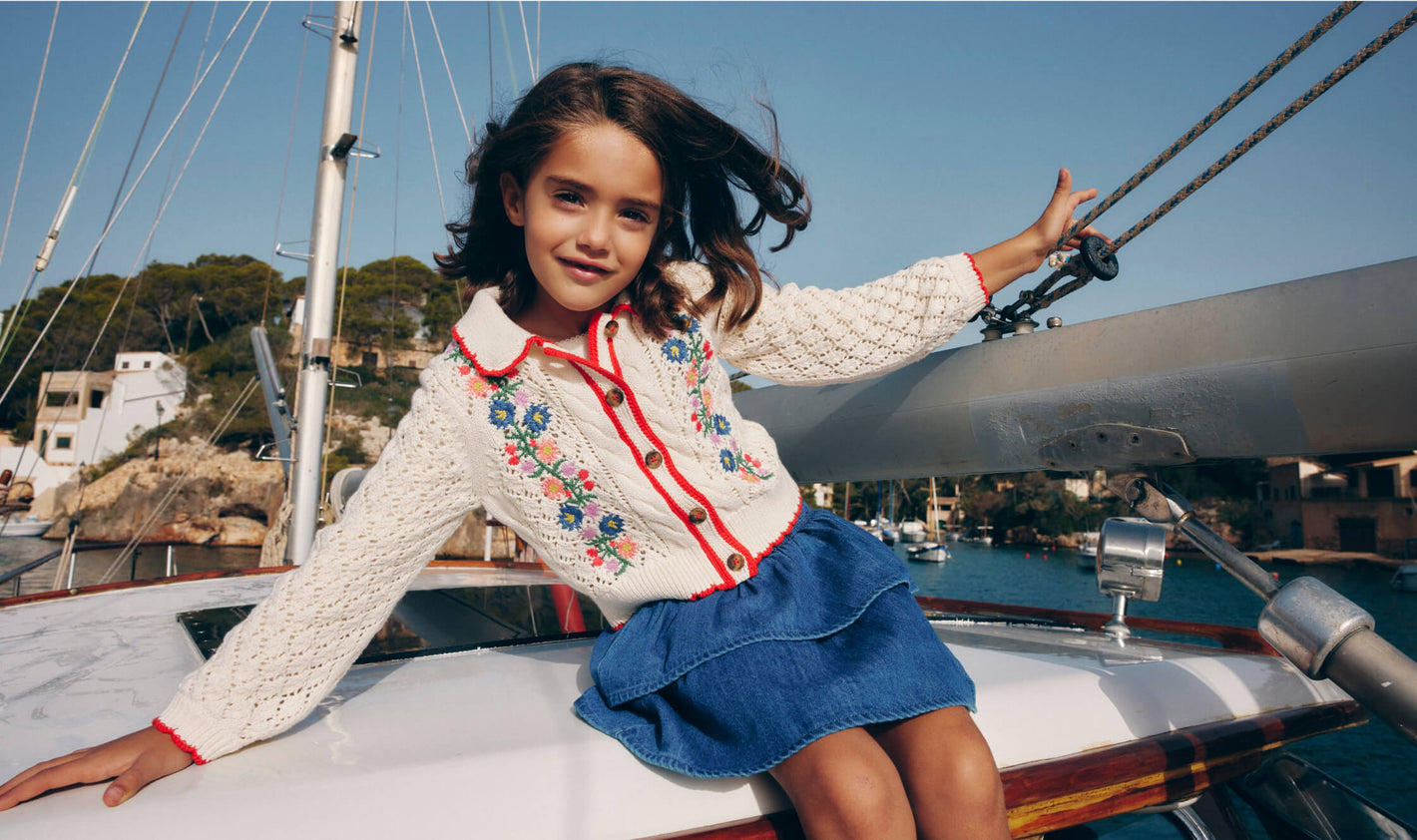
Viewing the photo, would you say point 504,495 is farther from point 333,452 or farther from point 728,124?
point 333,452

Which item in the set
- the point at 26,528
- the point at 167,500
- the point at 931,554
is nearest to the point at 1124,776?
the point at 167,500

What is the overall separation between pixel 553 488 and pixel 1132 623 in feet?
5.23

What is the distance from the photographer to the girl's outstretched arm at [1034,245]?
1544mm

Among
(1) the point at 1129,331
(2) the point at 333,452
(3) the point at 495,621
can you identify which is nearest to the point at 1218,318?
(1) the point at 1129,331

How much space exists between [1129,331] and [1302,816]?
2.98 feet

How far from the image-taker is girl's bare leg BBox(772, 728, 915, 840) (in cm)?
88

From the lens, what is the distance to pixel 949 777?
92 centimetres

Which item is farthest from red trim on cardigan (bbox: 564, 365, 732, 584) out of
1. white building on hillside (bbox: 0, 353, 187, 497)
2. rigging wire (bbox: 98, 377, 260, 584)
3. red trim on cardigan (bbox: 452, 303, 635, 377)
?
white building on hillside (bbox: 0, 353, 187, 497)

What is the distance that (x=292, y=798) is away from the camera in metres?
0.87

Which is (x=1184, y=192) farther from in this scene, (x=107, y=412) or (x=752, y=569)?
(x=107, y=412)

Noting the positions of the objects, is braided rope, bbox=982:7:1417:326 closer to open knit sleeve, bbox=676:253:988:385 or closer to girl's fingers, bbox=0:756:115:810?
open knit sleeve, bbox=676:253:988:385

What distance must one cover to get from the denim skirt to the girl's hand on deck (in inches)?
20.2

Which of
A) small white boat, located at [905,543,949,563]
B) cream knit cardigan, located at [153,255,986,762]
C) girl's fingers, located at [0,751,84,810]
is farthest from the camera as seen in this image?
small white boat, located at [905,543,949,563]

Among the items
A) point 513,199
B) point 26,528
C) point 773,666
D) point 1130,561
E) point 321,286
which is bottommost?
point 26,528
